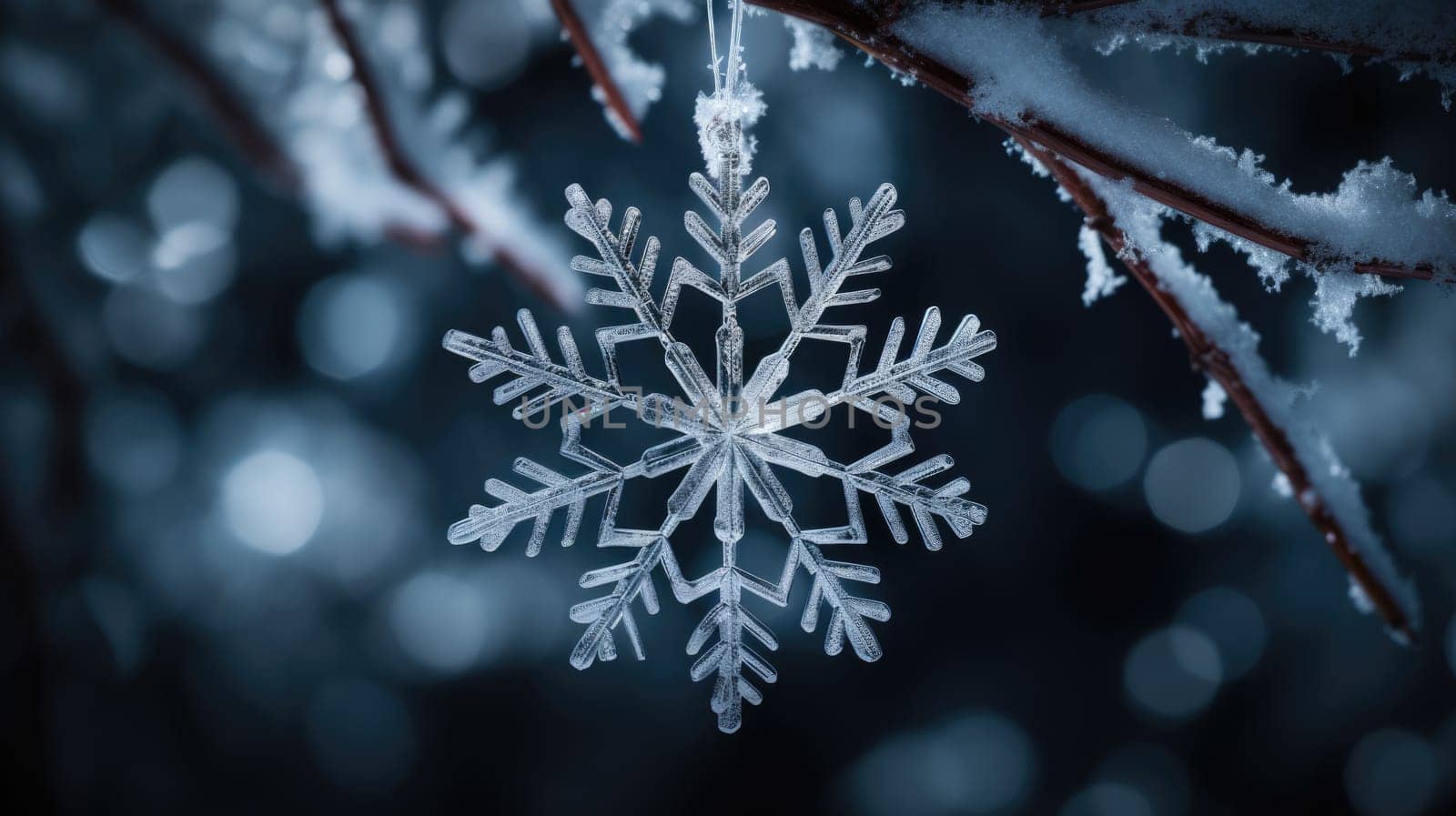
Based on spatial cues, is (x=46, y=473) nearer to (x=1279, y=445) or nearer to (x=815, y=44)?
(x=815, y=44)

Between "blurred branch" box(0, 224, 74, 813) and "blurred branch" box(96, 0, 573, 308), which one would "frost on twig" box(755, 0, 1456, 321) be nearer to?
"blurred branch" box(96, 0, 573, 308)

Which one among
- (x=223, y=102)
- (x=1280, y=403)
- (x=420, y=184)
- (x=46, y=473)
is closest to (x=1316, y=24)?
(x=1280, y=403)

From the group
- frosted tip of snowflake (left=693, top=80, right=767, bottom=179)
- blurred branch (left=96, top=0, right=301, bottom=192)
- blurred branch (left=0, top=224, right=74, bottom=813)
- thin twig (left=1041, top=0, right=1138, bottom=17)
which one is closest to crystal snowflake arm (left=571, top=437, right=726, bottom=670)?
frosted tip of snowflake (left=693, top=80, right=767, bottom=179)

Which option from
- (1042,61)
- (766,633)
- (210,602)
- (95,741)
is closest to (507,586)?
(210,602)

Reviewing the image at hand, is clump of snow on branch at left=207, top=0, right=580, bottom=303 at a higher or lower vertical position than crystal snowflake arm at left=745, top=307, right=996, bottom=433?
higher

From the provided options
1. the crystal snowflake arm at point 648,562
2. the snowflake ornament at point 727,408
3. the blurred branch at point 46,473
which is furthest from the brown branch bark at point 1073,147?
the blurred branch at point 46,473

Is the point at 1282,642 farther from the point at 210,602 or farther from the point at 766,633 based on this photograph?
the point at 210,602
